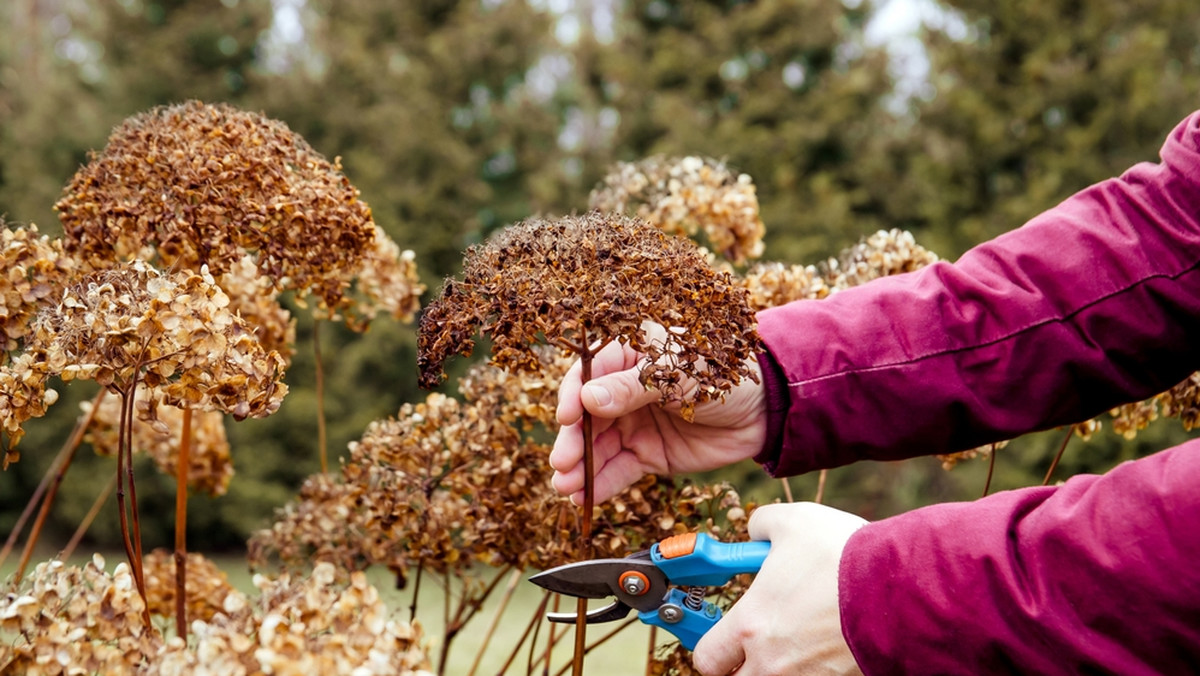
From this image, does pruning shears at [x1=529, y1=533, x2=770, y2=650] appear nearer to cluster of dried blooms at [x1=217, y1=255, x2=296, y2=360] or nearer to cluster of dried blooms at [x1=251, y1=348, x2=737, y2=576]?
cluster of dried blooms at [x1=251, y1=348, x2=737, y2=576]

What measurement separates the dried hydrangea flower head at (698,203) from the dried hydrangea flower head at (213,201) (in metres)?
0.70

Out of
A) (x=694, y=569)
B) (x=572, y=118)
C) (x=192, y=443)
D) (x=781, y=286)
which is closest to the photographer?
(x=694, y=569)

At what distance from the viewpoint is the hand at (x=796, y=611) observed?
3.58 feet

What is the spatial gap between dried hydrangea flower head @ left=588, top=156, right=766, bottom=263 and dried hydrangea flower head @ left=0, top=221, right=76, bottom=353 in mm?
994

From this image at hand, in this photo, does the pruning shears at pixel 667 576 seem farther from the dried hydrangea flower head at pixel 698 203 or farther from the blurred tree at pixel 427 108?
the blurred tree at pixel 427 108

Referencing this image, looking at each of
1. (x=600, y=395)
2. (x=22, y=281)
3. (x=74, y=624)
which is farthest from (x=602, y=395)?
(x=22, y=281)

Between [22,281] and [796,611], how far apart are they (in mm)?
1033

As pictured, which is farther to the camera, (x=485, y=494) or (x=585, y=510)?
(x=485, y=494)

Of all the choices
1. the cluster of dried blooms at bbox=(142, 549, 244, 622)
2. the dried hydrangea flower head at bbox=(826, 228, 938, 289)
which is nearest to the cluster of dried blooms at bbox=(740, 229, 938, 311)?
the dried hydrangea flower head at bbox=(826, 228, 938, 289)

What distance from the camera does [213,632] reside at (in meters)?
0.88

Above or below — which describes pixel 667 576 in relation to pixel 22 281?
below

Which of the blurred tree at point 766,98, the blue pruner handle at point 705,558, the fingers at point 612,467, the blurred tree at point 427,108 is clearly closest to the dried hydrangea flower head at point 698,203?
the fingers at point 612,467

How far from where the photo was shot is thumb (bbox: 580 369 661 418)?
1.21 meters

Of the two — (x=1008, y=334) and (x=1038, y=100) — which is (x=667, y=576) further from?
(x=1038, y=100)
